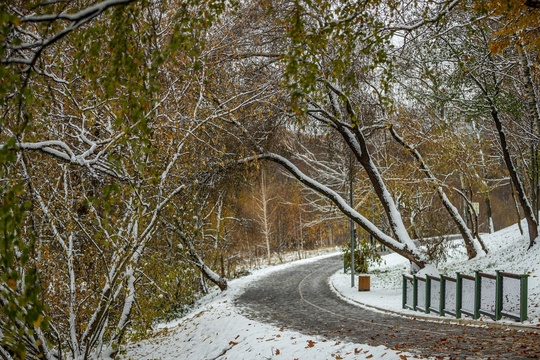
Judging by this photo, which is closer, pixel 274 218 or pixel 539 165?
pixel 539 165

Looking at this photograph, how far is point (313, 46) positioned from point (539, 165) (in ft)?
64.5

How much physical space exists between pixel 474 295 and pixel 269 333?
5536 mm

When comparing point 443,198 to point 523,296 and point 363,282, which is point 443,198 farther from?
point 523,296

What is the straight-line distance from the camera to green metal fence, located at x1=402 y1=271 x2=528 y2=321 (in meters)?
12.4

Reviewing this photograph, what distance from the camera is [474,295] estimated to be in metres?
13.8

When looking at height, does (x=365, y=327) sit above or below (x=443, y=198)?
below

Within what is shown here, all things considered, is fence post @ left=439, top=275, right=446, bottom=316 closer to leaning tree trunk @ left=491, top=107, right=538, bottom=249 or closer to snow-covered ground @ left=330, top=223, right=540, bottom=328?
snow-covered ground @ left=330, top=223, right=540, bottom=328

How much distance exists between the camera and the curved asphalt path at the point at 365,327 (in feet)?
30.7

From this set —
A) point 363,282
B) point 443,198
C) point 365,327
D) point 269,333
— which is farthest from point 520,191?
point 269,333

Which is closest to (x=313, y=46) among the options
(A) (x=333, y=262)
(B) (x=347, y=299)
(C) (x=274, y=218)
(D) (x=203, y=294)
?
(B) (x=347, y=299)

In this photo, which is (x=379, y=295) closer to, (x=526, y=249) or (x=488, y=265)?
(x=488, y=265)

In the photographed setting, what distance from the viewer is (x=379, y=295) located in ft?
71.3

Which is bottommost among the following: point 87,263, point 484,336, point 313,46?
point 484,336

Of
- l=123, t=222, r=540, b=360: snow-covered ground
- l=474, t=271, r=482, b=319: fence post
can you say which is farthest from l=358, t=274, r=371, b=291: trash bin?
l=474, t=271, r=482, b=319: fence post
